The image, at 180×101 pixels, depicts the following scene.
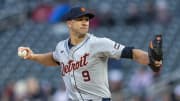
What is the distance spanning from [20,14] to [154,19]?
11.6ft

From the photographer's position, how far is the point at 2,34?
16031mm

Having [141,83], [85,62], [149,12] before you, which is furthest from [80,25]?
[149,12]

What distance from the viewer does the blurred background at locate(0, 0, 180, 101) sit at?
452 inches

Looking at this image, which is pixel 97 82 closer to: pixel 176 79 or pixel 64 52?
pixel 64 52

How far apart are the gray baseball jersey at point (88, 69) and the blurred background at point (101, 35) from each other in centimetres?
407

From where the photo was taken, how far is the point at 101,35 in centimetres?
1469

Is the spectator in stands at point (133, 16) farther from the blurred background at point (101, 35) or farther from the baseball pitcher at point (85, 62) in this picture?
the baseball pitcher at point (85, 62)

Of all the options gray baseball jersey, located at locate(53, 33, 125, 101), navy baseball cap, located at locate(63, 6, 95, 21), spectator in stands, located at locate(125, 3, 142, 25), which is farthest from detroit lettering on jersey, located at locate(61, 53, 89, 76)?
spectator in stands, located at locate(125, 3, 142, 25)

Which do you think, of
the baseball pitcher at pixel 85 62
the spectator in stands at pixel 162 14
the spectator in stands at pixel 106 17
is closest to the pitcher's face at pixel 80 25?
the baseball pitcher at pixel 85 62

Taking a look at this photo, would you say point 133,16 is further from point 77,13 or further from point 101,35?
point 77,13

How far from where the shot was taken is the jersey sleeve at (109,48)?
6.16m

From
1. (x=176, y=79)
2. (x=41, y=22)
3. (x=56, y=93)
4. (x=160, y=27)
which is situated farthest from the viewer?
(x=41, y=22)

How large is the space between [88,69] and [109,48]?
0.34 meters

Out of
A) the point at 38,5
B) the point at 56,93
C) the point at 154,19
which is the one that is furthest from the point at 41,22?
the point at 56,93
